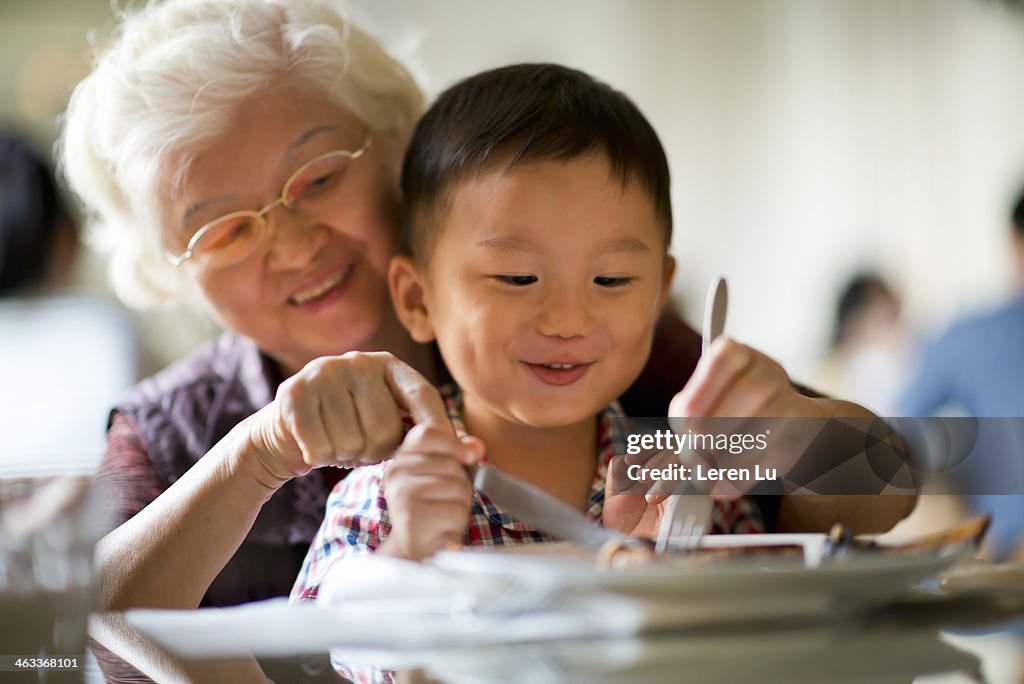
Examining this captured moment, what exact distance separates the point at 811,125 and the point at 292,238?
2.76m

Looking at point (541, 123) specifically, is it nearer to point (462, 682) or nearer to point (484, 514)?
point (484, 514)

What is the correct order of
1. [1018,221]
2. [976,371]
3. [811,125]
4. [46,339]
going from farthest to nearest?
[811,125] → [1018,221] → [976,371] → [46,339]

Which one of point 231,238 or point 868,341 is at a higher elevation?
point 868,341

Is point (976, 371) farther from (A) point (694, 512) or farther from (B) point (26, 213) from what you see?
(B) point (26, 213)

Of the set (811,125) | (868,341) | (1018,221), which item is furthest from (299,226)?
(811,125)

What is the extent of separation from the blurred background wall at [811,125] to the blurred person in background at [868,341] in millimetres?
60

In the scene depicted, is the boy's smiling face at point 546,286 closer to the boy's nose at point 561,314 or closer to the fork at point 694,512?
the boy's nose at point 561,314

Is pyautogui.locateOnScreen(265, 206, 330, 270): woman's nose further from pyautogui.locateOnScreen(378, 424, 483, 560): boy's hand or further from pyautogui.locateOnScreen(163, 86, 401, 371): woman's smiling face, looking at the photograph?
pyautogui.locateOnScreen(378, 424, 483, 560): boy's hand

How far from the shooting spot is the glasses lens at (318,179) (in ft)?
2.58

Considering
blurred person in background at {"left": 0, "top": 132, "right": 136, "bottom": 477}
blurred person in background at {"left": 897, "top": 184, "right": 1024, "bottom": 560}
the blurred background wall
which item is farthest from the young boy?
the blurred background wall

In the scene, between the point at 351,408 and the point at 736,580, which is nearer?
the point at 736,580

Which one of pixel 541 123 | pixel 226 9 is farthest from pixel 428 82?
pixel 541 123

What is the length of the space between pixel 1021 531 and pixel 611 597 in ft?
1.73

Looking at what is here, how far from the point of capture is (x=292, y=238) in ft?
2.60
